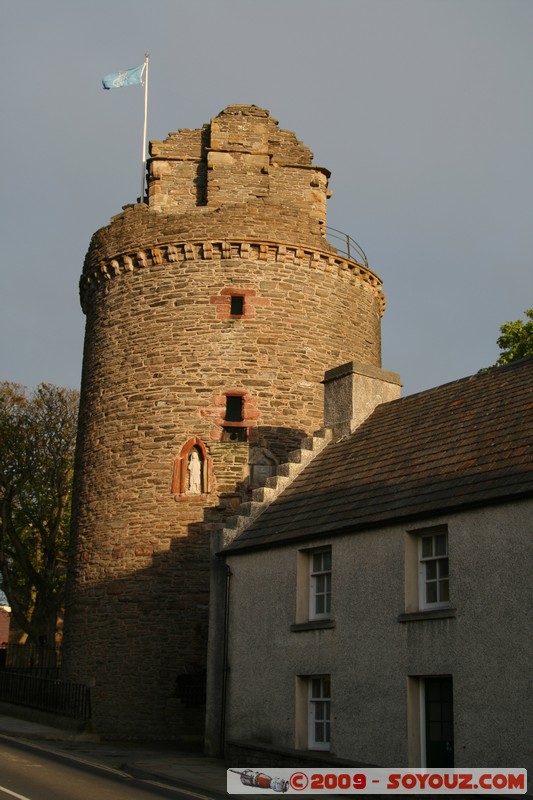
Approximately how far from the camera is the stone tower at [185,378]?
2416 cm

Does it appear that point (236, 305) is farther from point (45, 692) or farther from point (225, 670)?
point (45, 692)

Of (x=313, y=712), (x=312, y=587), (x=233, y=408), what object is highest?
(x=233, y=408)

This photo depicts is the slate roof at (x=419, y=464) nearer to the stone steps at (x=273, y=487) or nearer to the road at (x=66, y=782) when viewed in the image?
Answer: the stone steps at (x=273, y=487)

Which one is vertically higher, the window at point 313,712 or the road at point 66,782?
the window at point 313,712

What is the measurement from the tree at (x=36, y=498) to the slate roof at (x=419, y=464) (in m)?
21.8

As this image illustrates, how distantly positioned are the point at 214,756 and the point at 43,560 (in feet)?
74.8

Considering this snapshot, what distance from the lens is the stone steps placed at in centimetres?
1998

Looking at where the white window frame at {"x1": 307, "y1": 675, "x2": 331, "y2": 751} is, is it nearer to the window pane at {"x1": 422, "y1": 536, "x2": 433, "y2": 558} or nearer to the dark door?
the dark door

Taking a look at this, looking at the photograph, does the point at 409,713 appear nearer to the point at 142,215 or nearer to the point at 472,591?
the point at 472,591

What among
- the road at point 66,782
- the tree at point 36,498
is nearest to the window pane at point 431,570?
the road at point 66,782

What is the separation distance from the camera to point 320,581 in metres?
17.5

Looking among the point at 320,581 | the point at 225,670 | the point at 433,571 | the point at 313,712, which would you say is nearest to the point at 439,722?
the point at 433,571

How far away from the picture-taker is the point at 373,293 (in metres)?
29.2

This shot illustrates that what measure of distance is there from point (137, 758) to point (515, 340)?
58.7 ft
